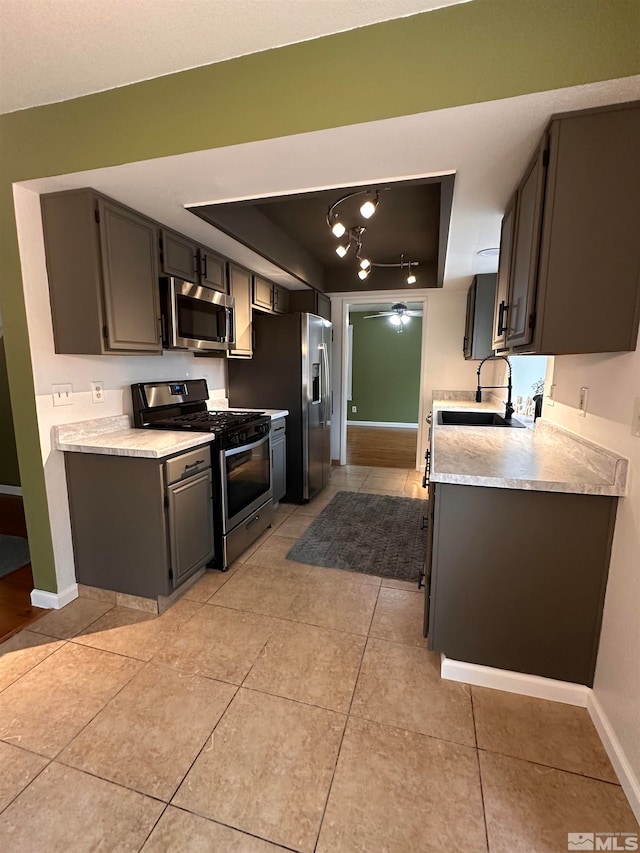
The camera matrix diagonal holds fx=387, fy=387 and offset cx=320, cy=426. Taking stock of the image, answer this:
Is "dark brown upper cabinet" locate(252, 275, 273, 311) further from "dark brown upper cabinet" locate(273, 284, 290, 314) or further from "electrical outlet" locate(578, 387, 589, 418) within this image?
"electrical outlet" locate(578, 387, 589, 418)

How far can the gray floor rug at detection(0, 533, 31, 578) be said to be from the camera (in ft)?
8.75

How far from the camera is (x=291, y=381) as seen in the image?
3.68 metres

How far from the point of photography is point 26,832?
115 cm

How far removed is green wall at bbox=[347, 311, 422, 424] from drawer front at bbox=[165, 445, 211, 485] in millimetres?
6202

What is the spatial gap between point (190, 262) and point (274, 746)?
9.11ft

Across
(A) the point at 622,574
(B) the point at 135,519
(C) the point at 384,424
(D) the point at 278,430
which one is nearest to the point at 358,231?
(D) the point at 278,430

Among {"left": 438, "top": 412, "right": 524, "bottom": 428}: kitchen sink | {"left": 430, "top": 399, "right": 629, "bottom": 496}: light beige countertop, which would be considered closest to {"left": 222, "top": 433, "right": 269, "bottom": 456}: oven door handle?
{"left": 430, "top": 399, "right": 629, "bottom": 496}: light beige countertop

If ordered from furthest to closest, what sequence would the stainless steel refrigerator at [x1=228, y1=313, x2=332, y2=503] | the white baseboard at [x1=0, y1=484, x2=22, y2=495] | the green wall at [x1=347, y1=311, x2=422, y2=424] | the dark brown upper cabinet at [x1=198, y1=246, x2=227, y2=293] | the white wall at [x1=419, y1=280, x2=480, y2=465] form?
the green wall at [x1=347, y1=311, x2=422, y2=424] → the white wall at [x1=419, y1=280, x2=480, y2=465] → the white baseboard at [x1=0, y1=484, x2=22, y2=495] → the stainless steel refrigerator at [x1=228, y1=313, x2=332, y2=503] → the dark brown upper cabinet at [x1=198, y1=246, x2=227, y2=293]

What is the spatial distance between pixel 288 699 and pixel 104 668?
878 millimetres

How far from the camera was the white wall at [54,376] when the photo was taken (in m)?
1.99

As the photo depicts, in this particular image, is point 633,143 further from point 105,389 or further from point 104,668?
point 104,668

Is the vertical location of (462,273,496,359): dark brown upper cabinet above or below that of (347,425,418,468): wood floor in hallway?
above

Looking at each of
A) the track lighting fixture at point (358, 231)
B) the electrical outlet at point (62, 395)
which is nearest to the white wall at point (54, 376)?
the electrical outlet at point (62, 395)

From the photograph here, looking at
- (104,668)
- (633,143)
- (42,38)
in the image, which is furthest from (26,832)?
(633,143)
